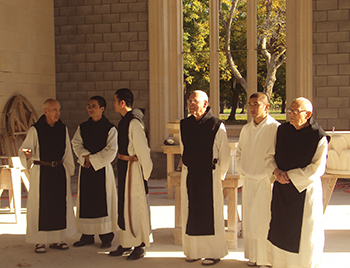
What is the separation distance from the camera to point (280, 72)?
1636 centimetres

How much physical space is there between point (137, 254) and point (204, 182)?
86cm

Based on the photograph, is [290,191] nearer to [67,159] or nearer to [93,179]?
[93,179]

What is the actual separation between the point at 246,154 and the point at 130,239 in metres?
1.25

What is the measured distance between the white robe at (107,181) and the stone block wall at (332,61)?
4.43 m

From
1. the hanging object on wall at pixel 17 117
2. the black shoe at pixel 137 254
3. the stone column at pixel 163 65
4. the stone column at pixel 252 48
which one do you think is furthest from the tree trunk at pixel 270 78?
the black shoe at pixel 137 254

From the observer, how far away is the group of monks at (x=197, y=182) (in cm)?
319

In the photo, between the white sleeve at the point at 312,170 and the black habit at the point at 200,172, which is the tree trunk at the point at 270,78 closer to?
the black habit at the point at 200,172

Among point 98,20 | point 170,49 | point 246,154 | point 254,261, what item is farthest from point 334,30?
point 254,261

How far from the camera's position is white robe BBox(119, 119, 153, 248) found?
3.90 metres

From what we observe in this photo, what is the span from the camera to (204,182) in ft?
12.3

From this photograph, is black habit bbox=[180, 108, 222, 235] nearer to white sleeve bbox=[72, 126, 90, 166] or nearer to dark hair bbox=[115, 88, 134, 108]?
dark hair bbox=[115, 88, 134, 108]

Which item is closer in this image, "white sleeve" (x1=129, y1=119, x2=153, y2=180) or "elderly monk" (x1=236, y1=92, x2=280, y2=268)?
"elderly monk" (x1=236, y1=92, x2=280, y2=268)

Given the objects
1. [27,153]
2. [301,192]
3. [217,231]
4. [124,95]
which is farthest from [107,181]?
[301,192]

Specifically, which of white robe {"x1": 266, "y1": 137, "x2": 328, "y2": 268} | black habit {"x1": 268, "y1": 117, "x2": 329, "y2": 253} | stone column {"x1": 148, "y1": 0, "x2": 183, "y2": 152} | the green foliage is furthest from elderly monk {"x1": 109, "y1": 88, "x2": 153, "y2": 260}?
the green foliage
